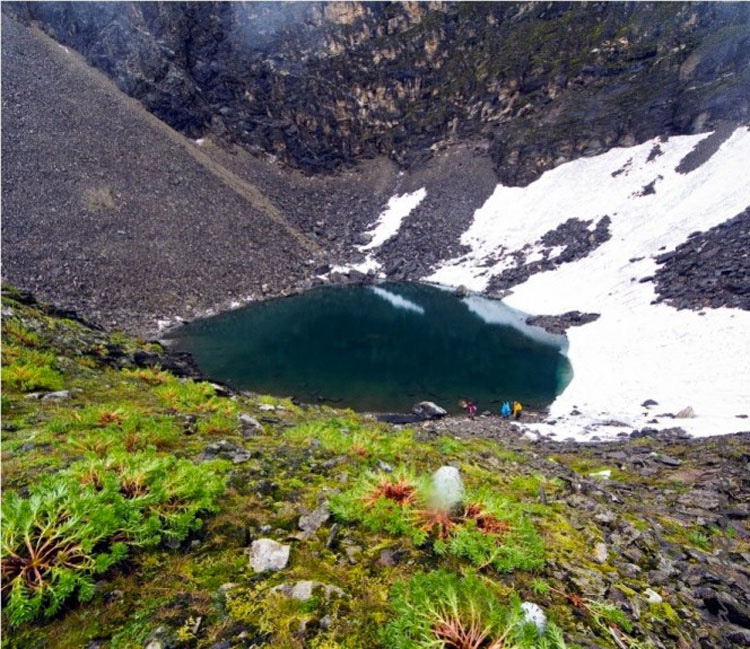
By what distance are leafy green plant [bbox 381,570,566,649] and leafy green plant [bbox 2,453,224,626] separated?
171cm

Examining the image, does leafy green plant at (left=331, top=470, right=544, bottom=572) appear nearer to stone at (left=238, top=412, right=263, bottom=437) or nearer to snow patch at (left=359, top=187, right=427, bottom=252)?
stone at (left=238, top=412, right=263, bottom=437)

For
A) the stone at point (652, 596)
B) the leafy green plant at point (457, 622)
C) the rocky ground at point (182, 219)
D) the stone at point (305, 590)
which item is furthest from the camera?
the rocky ground at point (182, 219)

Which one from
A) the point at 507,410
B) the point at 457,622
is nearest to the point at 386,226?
the point at 507,410

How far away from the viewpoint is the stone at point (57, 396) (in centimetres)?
698

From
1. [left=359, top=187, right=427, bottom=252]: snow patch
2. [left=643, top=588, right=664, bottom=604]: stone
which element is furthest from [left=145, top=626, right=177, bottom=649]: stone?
[left=359, top=187, right=427, bottom=252]: snow patch

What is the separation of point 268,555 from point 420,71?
85760 millimetres

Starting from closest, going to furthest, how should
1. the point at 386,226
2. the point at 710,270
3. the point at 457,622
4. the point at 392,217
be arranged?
the point at 457,622
the point at 710,270
the point at 386,226
the point at 392,217

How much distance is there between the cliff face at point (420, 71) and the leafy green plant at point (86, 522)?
59.9 metres

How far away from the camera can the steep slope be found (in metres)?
35.0

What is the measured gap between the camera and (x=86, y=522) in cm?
278

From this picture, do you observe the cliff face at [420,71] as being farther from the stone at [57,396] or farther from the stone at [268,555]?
the stone at [57,396]

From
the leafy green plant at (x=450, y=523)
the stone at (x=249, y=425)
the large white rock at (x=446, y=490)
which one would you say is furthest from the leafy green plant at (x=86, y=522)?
the stone at (x=249, y=425)

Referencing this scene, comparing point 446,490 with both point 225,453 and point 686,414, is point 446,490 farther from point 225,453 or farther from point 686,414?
point 686,414

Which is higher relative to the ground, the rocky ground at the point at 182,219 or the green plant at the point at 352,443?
the rocky ground at the point at 182,219
